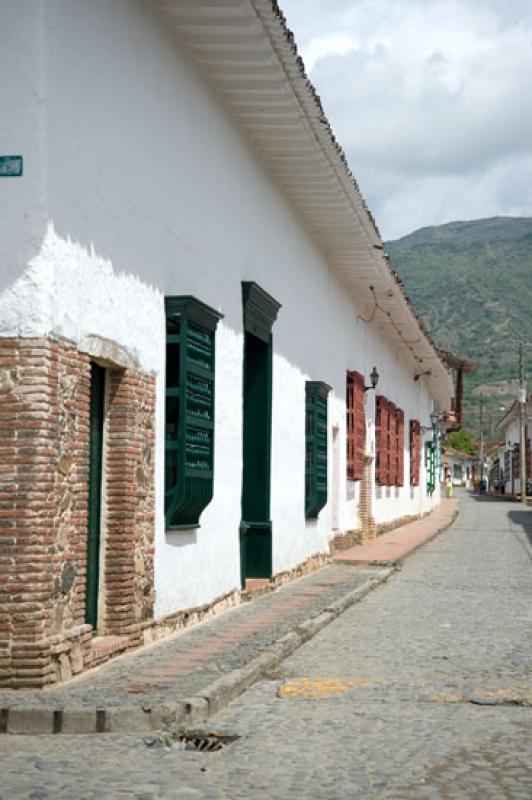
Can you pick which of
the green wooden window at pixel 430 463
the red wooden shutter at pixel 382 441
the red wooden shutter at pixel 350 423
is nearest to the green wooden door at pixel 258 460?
the red wooden shutter at pixel 350 423

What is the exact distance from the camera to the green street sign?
671 centimetres

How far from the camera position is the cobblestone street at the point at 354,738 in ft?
16.4

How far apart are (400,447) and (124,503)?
21.3 m

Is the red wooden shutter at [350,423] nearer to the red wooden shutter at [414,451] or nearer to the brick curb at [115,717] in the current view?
the red wooden shutter at [414,451]

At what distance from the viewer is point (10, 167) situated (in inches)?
264

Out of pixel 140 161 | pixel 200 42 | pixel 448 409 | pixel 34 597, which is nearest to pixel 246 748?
pixel 34 597

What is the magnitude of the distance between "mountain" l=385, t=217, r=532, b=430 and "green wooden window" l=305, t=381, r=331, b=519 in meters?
105

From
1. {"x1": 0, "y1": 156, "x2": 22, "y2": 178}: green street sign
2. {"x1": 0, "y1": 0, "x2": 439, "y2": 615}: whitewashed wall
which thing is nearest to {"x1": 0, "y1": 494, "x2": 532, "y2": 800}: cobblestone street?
{"x1": 0, "y1": 0, "x2": 439, "y2": 615}: whitewashed wall

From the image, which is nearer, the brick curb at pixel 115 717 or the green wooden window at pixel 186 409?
the brick curb at pixel 115 717

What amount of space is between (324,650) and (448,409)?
38821 mm

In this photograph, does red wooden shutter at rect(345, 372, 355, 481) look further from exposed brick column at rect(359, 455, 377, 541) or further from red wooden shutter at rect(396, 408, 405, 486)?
red wooden shutter at rect(396, 408, 405, 486)

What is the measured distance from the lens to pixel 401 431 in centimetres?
2923

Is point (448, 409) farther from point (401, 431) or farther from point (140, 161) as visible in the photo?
point (140, 161)

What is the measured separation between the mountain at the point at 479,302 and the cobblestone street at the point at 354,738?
11273 cm
